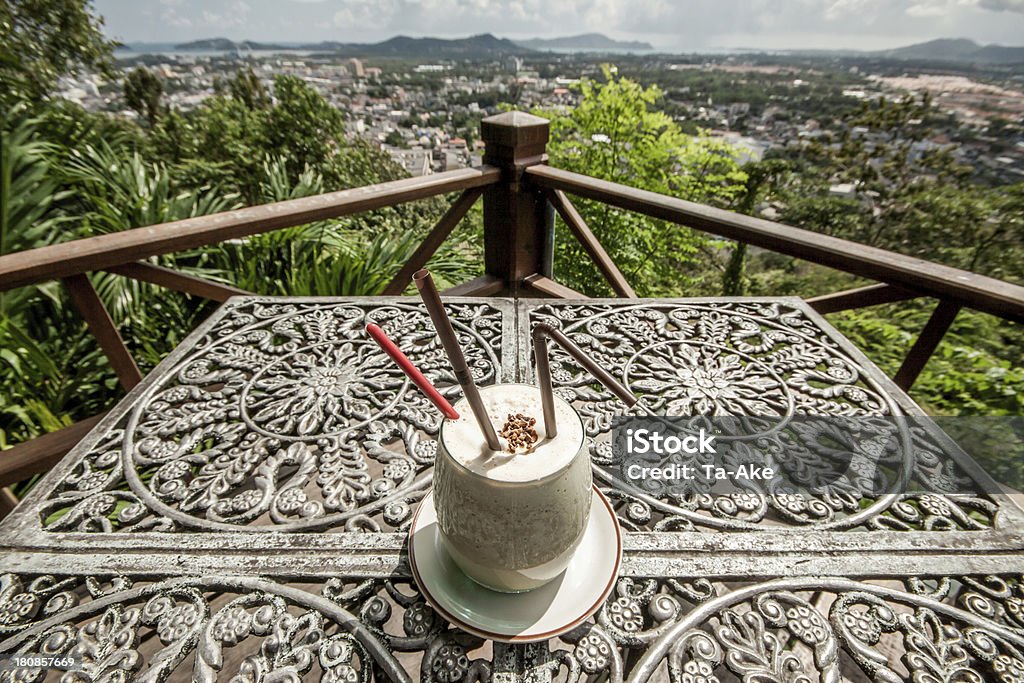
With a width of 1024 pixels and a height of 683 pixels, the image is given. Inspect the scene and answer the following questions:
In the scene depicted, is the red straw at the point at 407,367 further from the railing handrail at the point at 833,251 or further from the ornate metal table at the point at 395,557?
the railing handrail at the point at 833,251

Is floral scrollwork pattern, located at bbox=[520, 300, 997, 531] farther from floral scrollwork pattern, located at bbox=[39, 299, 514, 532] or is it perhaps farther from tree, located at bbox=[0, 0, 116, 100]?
tree, located at bbox=[0, 0, 116, 100]

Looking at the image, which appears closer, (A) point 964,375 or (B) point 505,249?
(B) point 505,249

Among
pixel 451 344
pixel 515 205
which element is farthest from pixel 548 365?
pixel 515 205

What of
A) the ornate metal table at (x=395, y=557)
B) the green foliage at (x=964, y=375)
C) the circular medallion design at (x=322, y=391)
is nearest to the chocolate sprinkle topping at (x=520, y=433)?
the ornate metal table at (x=395, y=557)

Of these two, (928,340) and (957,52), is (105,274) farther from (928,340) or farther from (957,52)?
(957,52)

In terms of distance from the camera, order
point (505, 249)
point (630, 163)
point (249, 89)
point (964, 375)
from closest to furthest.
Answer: point (505, 249), point (964, 375), point (630, 163), point (249, 89)

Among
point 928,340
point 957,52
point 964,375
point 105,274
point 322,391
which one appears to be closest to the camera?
point 322,391

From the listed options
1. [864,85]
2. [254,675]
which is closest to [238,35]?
[864,85]
